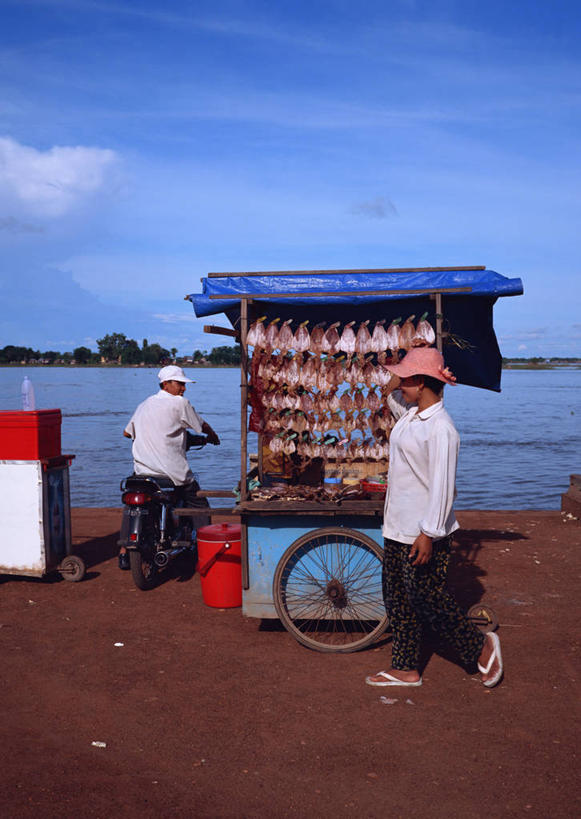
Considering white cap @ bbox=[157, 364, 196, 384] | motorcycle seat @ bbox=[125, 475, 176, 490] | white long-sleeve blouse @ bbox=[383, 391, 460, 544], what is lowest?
motorcycle seat @ bbox=[125, 475, 176, 490]

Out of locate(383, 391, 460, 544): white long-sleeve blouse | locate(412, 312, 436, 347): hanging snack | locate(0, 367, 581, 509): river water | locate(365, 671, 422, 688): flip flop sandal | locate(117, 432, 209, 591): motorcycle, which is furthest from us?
locate(0, 367, 581, 509): river water

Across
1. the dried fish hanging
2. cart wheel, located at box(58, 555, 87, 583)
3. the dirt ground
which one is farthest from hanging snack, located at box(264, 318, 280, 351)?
cart wheel, located at box(58, 555, 87, 583)

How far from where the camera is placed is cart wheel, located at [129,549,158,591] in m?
6.78

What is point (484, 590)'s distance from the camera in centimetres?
695

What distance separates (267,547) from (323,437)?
3.45 feet

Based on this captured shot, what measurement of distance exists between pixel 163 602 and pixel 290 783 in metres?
3.24

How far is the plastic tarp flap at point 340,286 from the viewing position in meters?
5.46

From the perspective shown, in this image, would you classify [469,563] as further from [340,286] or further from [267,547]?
[340,286]

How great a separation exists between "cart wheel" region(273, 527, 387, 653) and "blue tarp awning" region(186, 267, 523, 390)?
1.79 m

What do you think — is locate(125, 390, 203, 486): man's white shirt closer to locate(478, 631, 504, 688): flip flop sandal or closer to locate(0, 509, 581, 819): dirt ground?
locate(0, 509, 581, 819): dirt ground

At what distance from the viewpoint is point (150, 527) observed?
22.8ft

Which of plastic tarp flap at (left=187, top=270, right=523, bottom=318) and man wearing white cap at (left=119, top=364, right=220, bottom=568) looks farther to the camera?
man wearing white cap at (left=119, top=364, right=220, bottom=568)

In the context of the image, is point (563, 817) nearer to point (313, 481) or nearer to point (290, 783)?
point (290, 783)

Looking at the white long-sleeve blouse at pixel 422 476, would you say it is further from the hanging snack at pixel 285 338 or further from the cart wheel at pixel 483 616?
the hanging snack at pixel 285 338
